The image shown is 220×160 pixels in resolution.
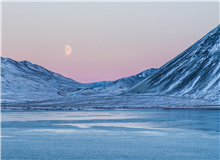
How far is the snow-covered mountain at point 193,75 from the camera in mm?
142250

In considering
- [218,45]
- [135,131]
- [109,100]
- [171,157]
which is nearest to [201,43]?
[218,45]

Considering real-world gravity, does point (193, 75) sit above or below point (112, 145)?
above

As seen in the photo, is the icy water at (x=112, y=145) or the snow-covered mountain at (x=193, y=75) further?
the snow-covered mountain at (x=193, y=75)

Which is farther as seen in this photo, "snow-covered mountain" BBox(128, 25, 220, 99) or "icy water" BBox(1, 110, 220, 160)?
"snow-covered mountain" BBox(128, 25, 220, 99)

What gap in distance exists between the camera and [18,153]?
842 inches

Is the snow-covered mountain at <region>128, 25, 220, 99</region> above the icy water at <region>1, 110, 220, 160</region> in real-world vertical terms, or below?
above

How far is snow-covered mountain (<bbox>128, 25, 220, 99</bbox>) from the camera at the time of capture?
142m

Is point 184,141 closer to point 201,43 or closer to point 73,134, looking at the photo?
point 73,134

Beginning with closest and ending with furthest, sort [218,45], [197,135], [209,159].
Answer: [209,159], [197,135], [218,45]

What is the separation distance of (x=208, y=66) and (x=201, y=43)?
27.6m

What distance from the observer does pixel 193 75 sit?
158m

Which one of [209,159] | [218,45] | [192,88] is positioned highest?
[218,45]

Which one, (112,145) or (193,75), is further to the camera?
(193,75)

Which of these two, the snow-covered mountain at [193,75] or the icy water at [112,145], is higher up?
the snow-covered mountain at [193,75]
